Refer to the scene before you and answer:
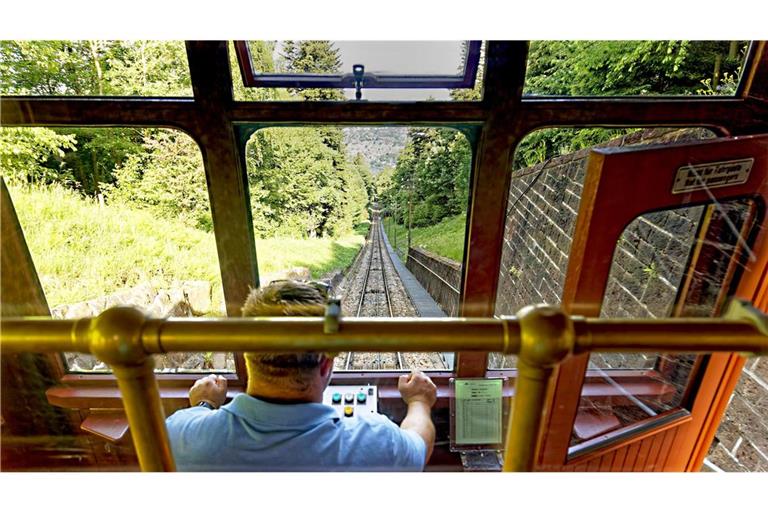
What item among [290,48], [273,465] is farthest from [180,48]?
[273,465]

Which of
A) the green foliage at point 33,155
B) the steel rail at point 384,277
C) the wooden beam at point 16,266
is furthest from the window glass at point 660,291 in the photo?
the wooden beam at point 16,266

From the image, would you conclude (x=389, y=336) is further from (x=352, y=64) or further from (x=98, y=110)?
(x=98, y=110)

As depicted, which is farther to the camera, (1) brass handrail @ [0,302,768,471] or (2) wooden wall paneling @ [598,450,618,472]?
(2) wooden wall paneling @ [598,450,618,472]

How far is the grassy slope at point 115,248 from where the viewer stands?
5.46 ft

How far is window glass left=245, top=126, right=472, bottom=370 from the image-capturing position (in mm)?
1576

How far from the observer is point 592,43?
122cm

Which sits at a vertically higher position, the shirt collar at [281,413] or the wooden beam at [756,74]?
the wooden beam at [756,74]

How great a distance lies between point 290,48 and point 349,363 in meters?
1.49

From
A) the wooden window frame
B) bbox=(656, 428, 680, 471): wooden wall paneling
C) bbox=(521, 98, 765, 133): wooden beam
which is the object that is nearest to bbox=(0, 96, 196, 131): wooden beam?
the wooden window frame

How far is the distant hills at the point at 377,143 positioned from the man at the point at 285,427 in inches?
28.6

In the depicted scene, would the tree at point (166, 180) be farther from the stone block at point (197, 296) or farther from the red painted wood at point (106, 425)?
the red painted wood at point (106, 425)

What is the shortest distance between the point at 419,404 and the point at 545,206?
45.7 inches

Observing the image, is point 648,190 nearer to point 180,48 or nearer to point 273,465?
point 273,465

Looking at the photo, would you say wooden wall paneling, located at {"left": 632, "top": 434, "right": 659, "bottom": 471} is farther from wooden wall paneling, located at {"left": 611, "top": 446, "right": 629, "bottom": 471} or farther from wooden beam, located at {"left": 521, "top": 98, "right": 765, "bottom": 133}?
wooden beam, located at {"left": 521, "top": 98, "right": 765, "bottom": 133}
